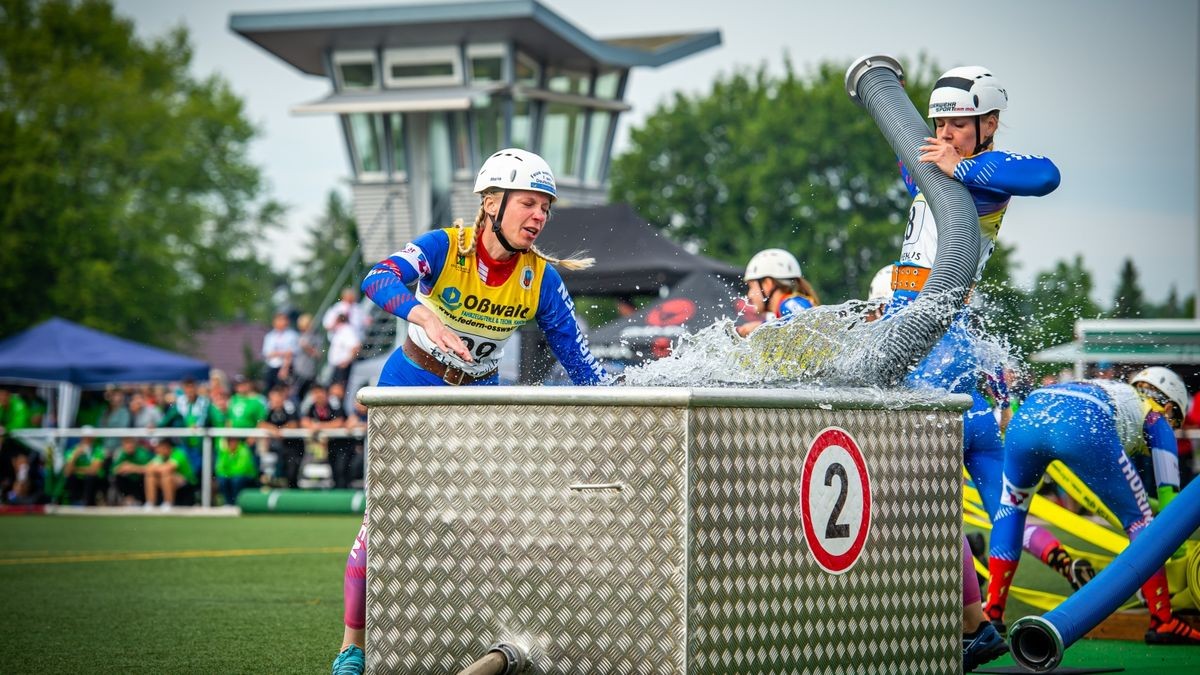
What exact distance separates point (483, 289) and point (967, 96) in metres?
2.23

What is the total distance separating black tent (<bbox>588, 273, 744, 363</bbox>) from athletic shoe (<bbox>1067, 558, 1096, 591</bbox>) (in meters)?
9.02

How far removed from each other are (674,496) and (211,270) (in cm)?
6060

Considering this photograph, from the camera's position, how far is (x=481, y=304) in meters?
5.71

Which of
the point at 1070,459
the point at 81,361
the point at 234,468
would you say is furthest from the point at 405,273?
the point at 81,361

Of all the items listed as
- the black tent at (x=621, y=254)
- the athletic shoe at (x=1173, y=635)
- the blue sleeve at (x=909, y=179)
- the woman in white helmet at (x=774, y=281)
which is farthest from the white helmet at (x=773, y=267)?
the black tent at (x=621, y=254)

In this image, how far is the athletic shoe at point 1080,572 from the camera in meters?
7.79

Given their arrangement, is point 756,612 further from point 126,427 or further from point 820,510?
point 126,427

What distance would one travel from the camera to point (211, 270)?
6212cm

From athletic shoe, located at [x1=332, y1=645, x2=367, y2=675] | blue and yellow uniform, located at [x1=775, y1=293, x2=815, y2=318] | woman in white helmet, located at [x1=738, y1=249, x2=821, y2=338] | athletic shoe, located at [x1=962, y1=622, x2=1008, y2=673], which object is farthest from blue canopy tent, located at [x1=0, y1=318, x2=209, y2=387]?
athletic shoe, located at [x1=962, y1=622, x2=1008, y2=673]

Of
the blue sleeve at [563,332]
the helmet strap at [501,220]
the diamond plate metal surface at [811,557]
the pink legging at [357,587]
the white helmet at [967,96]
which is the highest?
the white helmet at [967,96]

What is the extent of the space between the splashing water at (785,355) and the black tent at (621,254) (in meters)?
16.9

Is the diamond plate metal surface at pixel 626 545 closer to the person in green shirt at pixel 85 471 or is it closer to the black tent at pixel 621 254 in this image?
the black tent at pixel 621 254

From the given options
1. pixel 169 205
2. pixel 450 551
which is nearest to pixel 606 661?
pixel 450 551

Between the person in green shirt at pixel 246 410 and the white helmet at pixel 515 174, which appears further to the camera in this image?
the person in green shirt at pixel 246 410
